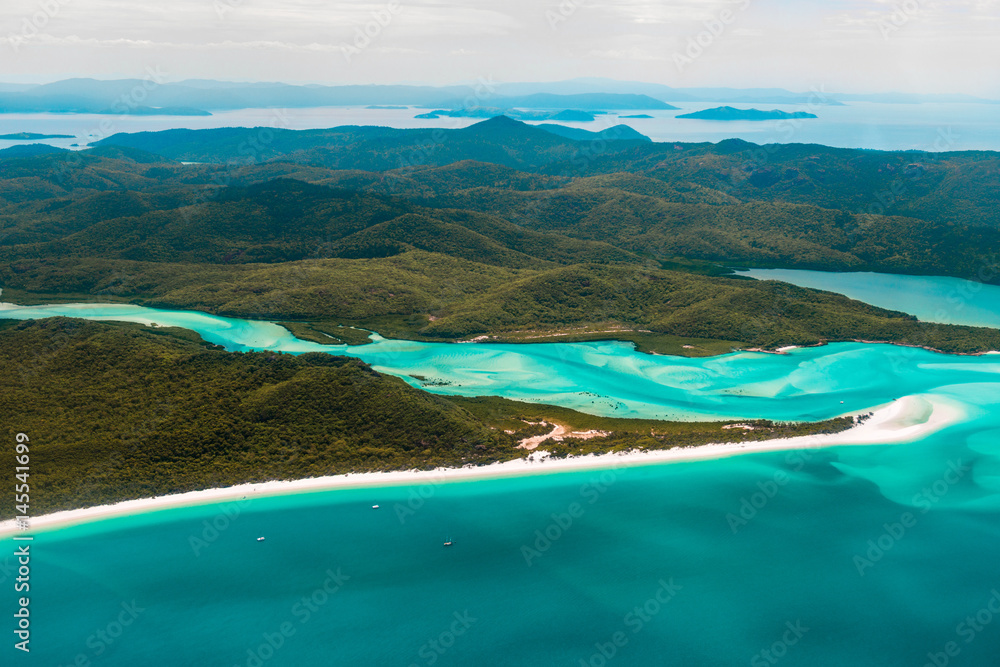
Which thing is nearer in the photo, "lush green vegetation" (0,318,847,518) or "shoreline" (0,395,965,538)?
"shoreline" (0,395,965,538)

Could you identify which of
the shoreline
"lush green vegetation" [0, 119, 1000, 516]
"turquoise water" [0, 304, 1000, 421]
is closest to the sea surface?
the shoreline

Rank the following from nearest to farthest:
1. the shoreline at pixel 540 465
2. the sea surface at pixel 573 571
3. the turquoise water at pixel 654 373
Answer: the sea surface at pixel 573 571 → the shoreline at pixel 540 465 → the turquoise water at pixel 654 373

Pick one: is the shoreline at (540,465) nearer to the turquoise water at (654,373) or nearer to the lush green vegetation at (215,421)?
the lush green vegetation at (215,421)

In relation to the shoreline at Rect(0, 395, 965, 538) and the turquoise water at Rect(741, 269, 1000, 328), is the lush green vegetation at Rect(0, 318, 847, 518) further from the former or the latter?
the turquoise water at Rect(741, 269, 1000, 328)

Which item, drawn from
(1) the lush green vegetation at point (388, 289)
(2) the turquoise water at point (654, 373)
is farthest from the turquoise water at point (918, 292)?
(2) the turquoise water at point (654, 373)

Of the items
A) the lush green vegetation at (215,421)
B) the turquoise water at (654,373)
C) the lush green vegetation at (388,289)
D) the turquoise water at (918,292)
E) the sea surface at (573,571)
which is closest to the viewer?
the sea surface at (573,571)

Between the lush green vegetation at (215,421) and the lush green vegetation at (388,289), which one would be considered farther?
the lush green vegetation at (388,289)

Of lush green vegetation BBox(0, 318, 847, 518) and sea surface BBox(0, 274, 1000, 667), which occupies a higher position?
lush green vegetation BBox(0, 318, 847, 518)
